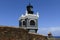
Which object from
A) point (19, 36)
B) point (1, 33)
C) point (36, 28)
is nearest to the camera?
point (1, 33)

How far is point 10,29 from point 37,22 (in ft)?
78.1

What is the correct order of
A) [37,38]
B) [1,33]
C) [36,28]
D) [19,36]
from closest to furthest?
[1,33] < [19,36] < [37,38] < [36,28]

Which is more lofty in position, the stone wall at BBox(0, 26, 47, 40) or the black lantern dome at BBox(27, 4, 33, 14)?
the black lantern dome at BBox(27, 4, 33, 14)

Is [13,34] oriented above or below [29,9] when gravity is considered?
below

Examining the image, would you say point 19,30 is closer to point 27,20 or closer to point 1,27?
point 1,27

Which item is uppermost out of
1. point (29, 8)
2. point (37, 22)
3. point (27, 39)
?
point (29, 8)

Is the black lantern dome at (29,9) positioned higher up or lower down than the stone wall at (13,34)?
higher up

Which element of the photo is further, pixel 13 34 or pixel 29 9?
pixel 29 9

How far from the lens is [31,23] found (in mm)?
36656

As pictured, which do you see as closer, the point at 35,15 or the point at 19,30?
the point at 19,30

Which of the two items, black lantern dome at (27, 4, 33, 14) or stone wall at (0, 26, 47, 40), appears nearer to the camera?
stone wall at (0, 26, 47, 40)

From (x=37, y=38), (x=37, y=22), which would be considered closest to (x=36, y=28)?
(x=37, y=22)

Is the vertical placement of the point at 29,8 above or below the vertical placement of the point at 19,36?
above

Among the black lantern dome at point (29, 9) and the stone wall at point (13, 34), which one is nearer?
the stone wall at point (13, 34)
